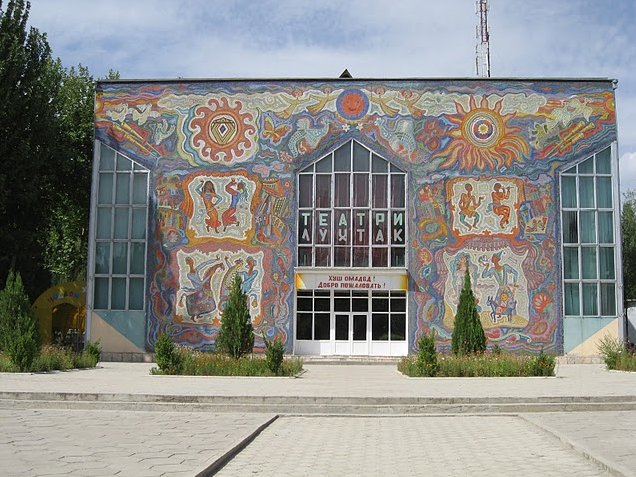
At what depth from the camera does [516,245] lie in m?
30.9

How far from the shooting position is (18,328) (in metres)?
21.5

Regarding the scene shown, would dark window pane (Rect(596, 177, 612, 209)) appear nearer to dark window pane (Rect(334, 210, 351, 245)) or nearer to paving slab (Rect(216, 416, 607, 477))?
dark window pane (Rect(334, 210, 351, 245))

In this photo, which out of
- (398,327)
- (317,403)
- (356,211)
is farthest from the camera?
(356,211)

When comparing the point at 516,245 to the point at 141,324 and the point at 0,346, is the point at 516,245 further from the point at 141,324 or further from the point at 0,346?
the point at 0,346

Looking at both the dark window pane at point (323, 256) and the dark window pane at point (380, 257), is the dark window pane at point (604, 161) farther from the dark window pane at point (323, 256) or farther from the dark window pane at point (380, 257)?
the dark window pane at point (323, 256)

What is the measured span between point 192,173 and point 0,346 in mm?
11318

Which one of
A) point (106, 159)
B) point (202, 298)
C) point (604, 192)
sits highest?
point (106, 159)

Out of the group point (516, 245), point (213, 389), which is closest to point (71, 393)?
point (213, 389)

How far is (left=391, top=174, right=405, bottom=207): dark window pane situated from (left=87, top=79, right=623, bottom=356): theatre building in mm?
60

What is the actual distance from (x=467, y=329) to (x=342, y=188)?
869cm

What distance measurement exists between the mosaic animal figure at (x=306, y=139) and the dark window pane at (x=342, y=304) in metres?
6.43

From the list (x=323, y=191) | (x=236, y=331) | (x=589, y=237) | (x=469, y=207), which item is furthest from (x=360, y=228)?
(x=589, y=237)

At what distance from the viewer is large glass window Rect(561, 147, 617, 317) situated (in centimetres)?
3080

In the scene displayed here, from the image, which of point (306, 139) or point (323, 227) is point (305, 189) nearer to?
point (323, 227)
